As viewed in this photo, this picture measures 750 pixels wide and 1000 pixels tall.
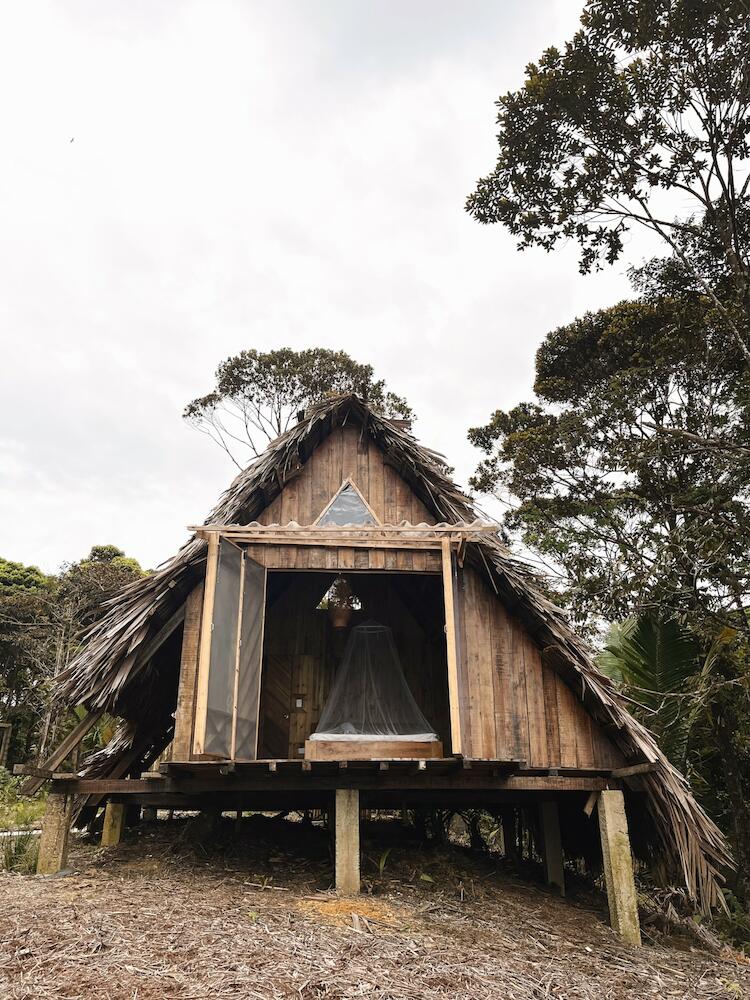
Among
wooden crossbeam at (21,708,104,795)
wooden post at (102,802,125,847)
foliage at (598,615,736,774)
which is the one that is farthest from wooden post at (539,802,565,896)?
wooden crossbeam at (21,708,104,795)

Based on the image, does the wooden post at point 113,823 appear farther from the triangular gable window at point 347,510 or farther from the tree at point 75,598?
the tree at point 75,598

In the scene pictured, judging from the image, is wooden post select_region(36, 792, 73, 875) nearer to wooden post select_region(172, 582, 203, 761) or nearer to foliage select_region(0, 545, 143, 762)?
wooden post select_region(172, 582, 203, 761)

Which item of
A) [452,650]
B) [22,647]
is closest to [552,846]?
[452,650]

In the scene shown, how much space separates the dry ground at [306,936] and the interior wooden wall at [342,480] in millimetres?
3266

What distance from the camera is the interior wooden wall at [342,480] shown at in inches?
299

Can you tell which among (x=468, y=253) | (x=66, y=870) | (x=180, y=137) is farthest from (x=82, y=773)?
(x=468, y=253)

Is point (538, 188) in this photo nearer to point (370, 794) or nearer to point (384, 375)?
point (370, 794)

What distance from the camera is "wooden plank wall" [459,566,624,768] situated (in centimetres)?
646

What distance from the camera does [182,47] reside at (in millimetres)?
8250

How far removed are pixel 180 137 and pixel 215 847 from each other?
9025 mm

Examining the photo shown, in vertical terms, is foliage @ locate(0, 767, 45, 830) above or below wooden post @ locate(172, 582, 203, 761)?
below

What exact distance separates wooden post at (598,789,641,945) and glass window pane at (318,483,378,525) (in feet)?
11.1

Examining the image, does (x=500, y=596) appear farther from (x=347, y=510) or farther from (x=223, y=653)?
(x=223, y=653)

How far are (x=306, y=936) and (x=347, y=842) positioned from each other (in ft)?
4.76
